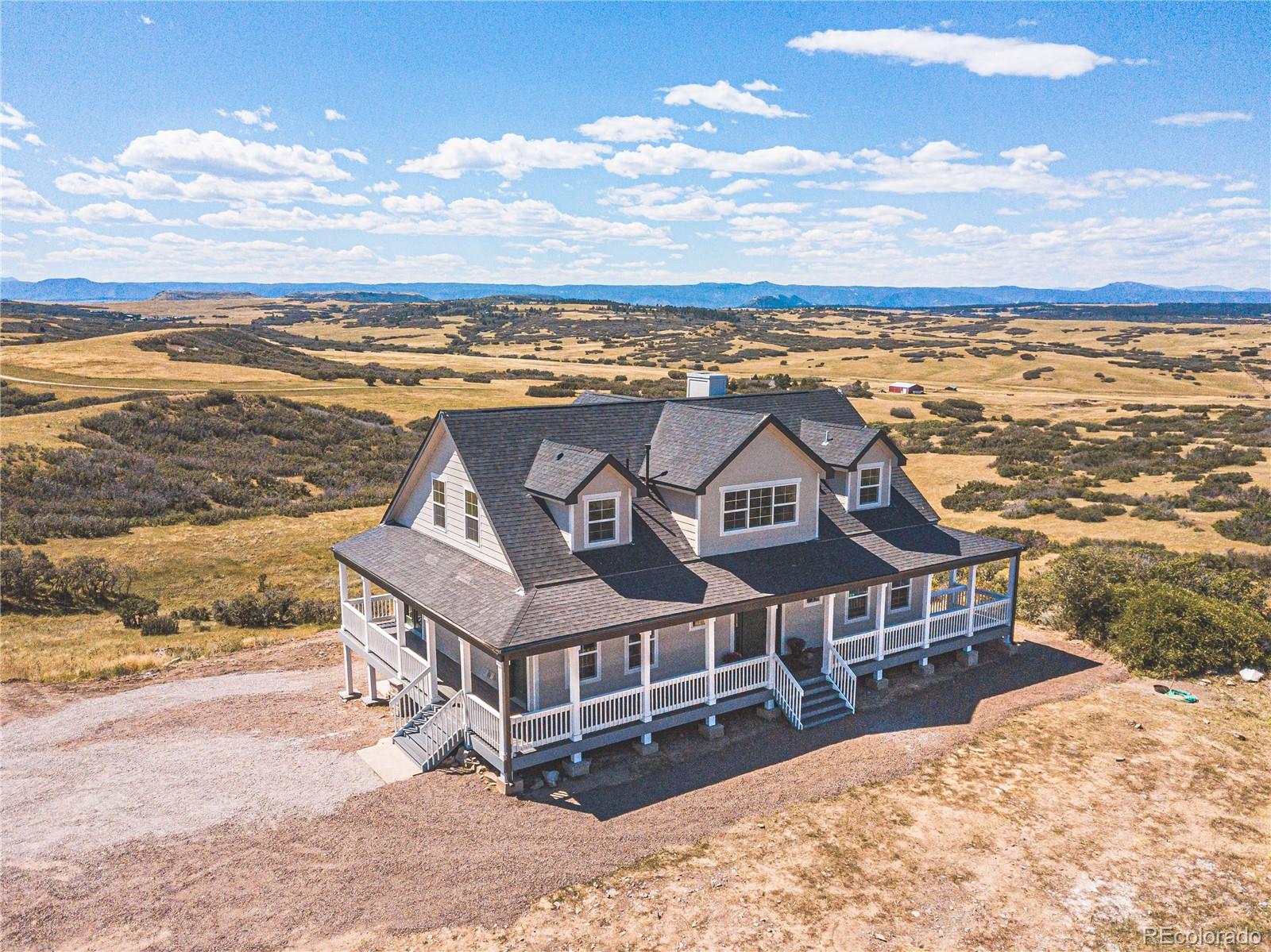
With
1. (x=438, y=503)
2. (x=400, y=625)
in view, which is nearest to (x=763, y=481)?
(x=438, y=503)

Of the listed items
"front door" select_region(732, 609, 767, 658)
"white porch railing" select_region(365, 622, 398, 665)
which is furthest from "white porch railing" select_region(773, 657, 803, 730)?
"white porch railing" select_region(365, 622, 398, 665)

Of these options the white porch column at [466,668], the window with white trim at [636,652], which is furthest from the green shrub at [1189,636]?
the white porch column at [466,668]

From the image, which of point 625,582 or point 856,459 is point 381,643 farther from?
point 856,459

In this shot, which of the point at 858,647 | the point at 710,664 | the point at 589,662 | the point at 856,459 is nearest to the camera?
the point at 589,662

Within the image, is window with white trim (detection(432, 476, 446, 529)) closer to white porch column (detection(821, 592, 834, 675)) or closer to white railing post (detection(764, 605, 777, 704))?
white railing post (detection(764, 605, 777, 704))

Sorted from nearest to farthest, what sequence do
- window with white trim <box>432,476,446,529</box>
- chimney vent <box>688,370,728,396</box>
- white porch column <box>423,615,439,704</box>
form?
white porch column <box>423,615,439,704</box> → window with white trim <box>432,476,446,529</box> → chimney vent <box>688,370,728,396</box>

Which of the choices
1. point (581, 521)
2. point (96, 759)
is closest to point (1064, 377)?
point (581, 521)

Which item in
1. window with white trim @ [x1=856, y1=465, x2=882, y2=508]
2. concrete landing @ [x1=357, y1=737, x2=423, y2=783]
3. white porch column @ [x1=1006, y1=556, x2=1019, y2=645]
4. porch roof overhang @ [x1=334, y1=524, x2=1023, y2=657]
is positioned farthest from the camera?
white porch column @ [x1=1006, y1=556, x2=1019, y2=645]
